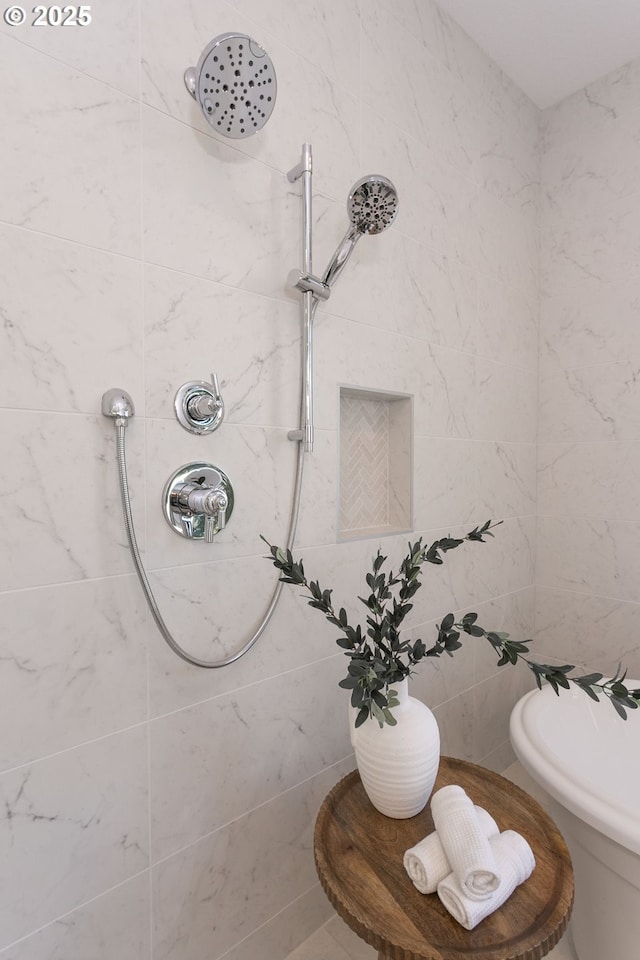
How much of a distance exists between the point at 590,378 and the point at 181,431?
179 cm

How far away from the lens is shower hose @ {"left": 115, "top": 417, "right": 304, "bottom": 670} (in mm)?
935

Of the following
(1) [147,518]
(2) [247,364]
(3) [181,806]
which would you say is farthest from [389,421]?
(3) [181,806]

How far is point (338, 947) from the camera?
4.44 ft

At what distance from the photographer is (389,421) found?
168cm

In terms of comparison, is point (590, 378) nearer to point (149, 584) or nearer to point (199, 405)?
point (199, 405)

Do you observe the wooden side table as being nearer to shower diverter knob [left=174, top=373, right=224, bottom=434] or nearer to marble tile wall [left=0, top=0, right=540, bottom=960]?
marble tile wall [left=0, top=0, right=540, bottom=960]

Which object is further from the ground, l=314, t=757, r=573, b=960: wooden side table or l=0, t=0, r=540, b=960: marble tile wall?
l=0, t=0, r=540, b=960: marble tile wall

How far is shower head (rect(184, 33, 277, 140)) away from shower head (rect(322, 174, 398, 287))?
0.26 meters

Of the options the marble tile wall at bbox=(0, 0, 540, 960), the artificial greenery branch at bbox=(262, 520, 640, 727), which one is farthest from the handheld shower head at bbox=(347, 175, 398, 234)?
the artificial greenery branch at bbox=(262, 520, 640, 727)

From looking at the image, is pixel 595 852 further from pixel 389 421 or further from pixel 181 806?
pixel 389 421

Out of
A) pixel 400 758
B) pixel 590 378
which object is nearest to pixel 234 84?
pixel 400 758

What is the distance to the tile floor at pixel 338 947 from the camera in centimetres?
133

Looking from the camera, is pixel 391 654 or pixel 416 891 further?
pixel 391 654

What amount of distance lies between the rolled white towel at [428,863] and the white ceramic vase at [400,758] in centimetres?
11
